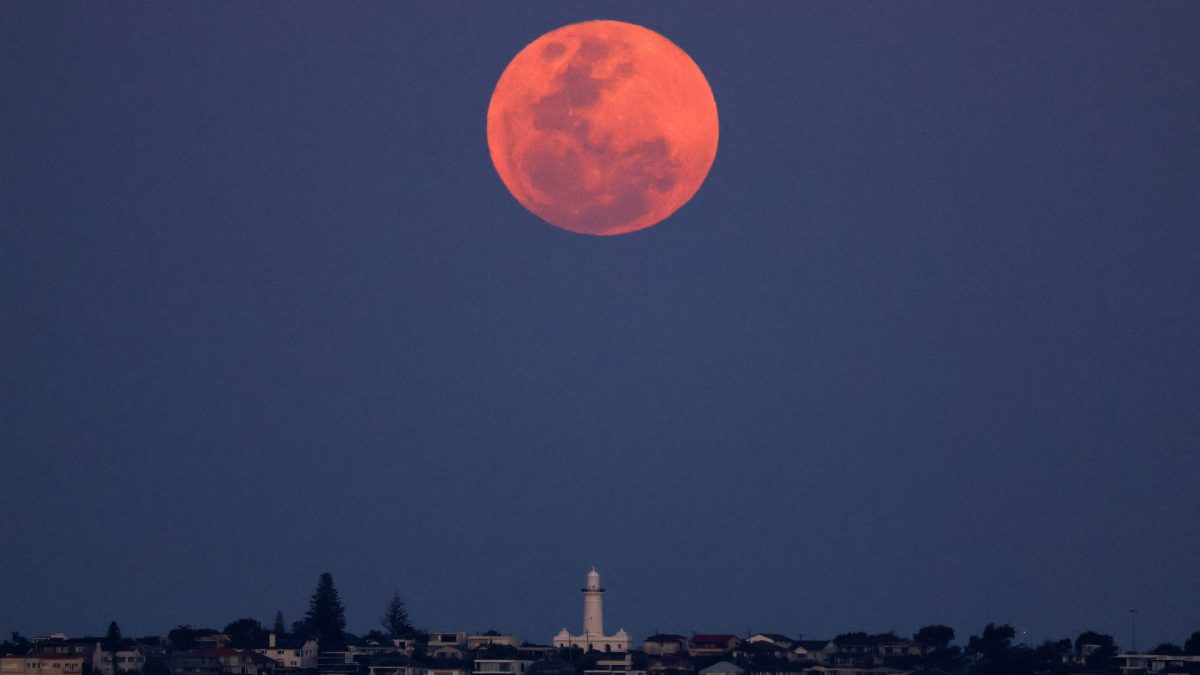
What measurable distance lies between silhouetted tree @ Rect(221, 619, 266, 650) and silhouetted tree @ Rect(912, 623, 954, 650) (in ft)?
158

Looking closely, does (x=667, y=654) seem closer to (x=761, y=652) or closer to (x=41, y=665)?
(x=761, y=652)

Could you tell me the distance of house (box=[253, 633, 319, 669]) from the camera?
141 m

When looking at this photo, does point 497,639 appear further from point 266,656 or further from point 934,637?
point 934,637

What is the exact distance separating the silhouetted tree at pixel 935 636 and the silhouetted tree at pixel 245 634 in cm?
4808

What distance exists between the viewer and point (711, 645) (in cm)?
15000

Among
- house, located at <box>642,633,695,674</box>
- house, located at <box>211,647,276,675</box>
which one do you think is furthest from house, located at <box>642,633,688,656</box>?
house, located at <box>211,647,276,675</box>

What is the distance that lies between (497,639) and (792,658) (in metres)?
22.7

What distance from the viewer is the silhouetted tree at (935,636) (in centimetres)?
14675

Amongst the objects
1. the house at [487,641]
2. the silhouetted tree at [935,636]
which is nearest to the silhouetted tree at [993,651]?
the silhouetted tree at [935,636]

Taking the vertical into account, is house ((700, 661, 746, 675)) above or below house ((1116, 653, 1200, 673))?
above

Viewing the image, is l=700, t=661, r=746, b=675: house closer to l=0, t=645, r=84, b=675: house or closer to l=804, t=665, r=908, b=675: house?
l=804, t=665, r=908, b=675: house

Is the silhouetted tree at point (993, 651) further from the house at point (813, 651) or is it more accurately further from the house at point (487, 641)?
the house at point (487, 641)

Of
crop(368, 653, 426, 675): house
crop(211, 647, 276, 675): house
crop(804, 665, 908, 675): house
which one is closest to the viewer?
crop(804, 665, 908, 675): house

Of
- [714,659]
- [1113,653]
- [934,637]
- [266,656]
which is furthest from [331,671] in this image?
[1113,653]
